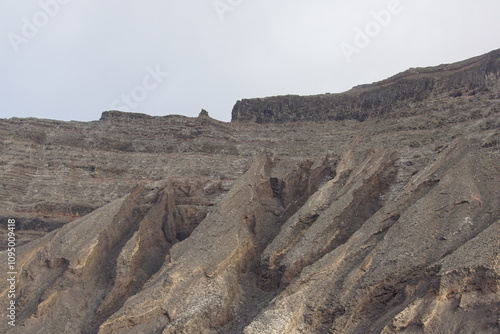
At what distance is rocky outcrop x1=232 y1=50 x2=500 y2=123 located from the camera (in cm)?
3450

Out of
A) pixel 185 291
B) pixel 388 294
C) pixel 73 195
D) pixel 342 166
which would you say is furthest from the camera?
pixel 73 195

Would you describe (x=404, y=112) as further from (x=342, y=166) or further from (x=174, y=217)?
(x=174, y=217)

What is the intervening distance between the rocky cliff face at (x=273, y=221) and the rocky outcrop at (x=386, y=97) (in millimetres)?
226

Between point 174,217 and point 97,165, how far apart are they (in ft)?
35.0

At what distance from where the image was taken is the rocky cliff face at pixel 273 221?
1750cm

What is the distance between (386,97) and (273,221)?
18.7 metres

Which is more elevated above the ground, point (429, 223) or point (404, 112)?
point (404, 112)

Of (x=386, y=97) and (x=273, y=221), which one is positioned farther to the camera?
(x=386, y=97)

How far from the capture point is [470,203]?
64.5 ft

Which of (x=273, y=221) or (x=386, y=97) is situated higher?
(x=386, y=97)

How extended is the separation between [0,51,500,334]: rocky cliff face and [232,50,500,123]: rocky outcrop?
23cm

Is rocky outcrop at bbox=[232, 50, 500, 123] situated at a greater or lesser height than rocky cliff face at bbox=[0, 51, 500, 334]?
greater

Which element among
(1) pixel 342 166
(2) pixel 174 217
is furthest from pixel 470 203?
(2) pixel 174 217

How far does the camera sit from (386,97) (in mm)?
40406
